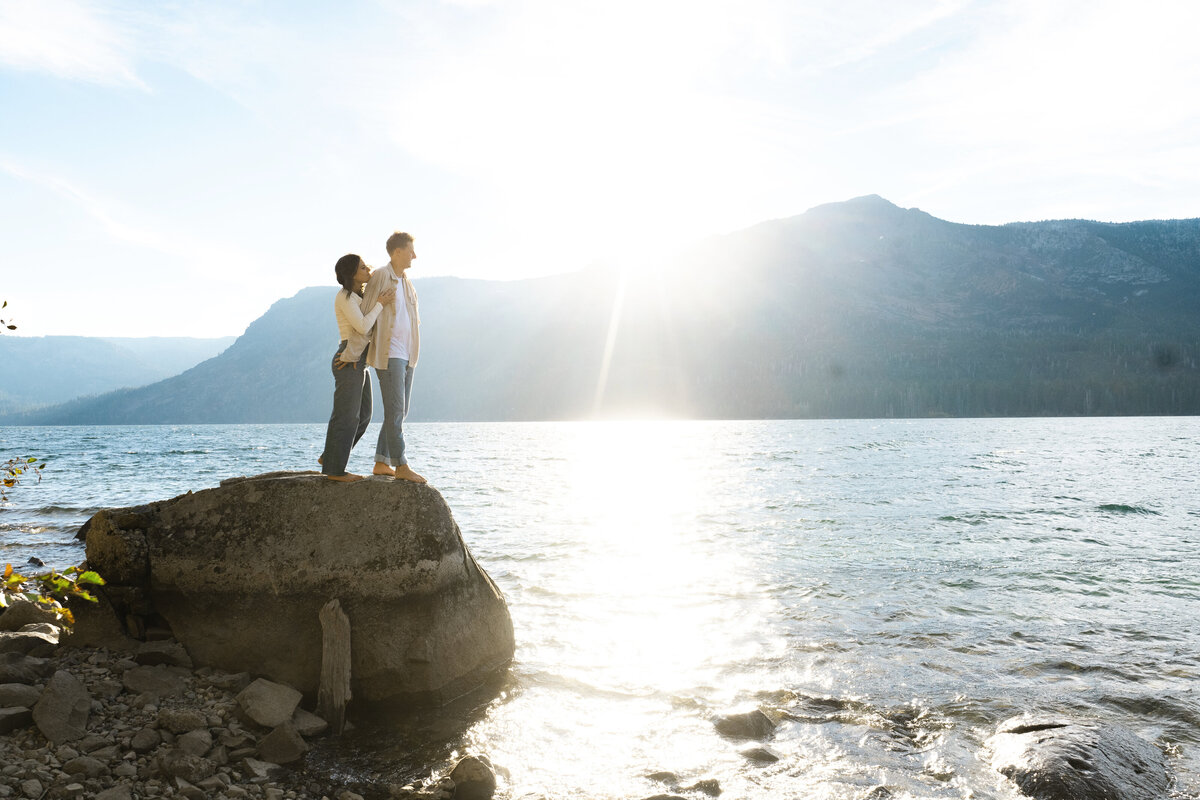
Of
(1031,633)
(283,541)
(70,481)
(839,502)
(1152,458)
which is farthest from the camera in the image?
(1152,458)

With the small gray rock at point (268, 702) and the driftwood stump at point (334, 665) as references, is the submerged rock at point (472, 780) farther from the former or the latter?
the small gray rock at point (268, 702)

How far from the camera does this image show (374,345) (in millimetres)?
8930

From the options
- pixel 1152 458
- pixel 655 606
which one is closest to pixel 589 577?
pixel 655 606

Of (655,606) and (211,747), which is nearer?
(211,747)

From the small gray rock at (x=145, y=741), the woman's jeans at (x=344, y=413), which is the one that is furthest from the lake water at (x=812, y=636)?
the woman's jeans at (x=344, y=413)

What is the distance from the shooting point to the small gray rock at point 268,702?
7.62 meters

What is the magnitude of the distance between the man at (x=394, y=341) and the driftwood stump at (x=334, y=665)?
1873 millimetres

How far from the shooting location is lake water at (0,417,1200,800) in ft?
25.2

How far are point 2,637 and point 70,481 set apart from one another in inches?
1735

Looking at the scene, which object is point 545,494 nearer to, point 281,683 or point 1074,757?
point 281,683

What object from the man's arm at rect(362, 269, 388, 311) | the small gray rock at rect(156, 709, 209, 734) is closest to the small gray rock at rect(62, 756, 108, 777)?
the small gray rock at rect(156, 709, 209, 734)

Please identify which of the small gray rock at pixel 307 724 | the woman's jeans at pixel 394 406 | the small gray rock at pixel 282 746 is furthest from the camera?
the woman's jeans at pixel 394 406

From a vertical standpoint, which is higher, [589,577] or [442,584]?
[442,584]

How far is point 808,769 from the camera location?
7395 millimetres
